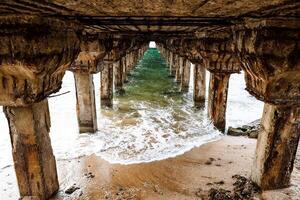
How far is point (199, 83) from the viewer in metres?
10.2

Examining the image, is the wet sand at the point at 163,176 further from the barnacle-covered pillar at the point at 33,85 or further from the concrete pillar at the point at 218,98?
the concrete pillar at the point at 218,98

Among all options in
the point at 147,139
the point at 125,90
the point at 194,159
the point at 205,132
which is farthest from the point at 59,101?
the point at 194,159

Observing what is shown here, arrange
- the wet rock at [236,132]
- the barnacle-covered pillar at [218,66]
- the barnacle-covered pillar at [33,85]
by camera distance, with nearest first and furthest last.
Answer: the barnacle-covered pillar at [33,85] → the barnacle-covered pillar at [218,66] → the wet rock at [236,132]

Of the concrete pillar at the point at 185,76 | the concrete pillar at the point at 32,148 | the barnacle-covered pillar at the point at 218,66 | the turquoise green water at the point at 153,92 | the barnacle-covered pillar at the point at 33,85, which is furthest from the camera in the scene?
the concrete pillar at the point at 185,76

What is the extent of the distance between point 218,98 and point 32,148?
16.8ft

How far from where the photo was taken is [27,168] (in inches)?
136

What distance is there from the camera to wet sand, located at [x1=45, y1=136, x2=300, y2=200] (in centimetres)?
404

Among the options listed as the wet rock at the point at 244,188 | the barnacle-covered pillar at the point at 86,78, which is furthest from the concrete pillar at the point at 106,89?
the wet rock at the point at 244,188

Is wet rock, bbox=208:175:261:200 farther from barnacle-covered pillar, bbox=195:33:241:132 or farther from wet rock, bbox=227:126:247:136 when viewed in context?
wet rock, bbox=227:126:247:136

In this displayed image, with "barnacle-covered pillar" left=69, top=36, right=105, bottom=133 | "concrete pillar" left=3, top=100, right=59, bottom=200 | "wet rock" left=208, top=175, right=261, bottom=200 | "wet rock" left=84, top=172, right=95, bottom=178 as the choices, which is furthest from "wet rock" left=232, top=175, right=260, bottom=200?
"barnacle-covered pillar" left=69, top=36, right=105, bottom=133

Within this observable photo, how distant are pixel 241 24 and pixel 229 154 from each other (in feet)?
11.5

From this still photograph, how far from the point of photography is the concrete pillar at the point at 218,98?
6.95 m

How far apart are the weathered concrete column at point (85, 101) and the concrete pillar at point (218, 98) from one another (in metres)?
3.22

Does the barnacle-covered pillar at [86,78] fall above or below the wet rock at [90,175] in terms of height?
above
